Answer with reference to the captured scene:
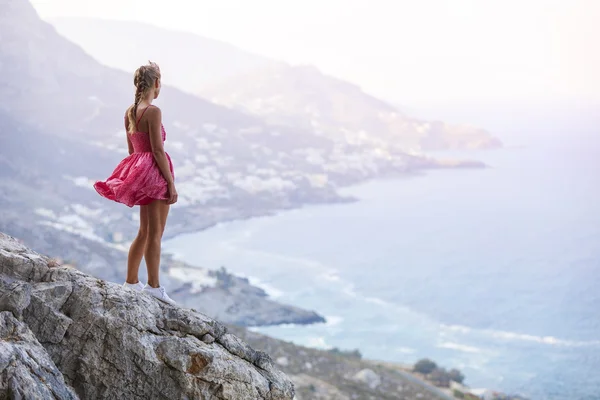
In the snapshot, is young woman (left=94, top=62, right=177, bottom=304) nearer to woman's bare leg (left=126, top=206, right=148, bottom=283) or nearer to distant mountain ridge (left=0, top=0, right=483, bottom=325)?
woman's bare leg (left=126, top=206, right=148, bottom=283)

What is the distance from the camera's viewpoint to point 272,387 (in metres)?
3.82

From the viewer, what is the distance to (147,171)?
12.9 feet

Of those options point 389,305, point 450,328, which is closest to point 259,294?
point 389,305

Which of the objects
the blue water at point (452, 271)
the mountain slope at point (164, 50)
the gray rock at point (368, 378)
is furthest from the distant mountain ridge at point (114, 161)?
the gray rock at point (368, 378)

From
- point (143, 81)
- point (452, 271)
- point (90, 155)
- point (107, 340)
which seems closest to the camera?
point (107, 340)

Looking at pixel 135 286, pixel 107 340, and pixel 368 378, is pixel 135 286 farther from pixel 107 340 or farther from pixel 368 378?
pixel 368 378

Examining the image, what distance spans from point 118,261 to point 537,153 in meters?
48.6

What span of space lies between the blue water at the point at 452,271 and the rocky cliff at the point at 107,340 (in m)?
25.4

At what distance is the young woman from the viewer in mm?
3904

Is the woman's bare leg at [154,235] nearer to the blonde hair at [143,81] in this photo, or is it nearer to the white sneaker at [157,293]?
the white sneaker at [157,293]

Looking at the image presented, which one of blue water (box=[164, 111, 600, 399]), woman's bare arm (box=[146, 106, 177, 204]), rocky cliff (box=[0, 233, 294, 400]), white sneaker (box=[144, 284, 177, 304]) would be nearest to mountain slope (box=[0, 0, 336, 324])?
blue water (box=[164, 111, 600, 399])

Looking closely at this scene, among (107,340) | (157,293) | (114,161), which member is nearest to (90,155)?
(114,161)

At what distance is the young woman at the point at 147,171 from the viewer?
3.90 meters

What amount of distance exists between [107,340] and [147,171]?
0.89 meters
